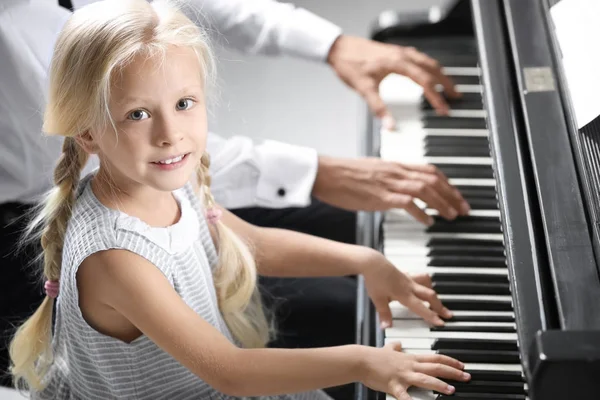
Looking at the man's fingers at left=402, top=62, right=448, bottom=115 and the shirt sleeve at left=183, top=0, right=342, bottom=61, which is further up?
the shirt sleeve at left=183, top=0, right=342, bottom=61

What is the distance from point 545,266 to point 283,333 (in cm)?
64

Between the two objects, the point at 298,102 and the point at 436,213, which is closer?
the point at 436,213

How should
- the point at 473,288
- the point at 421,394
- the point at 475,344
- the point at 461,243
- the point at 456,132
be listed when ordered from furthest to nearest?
the point at 456,132
the point at 461,243
the point at 473,288
the point at 475,344
the point at 421,394

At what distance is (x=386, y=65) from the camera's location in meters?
1.86

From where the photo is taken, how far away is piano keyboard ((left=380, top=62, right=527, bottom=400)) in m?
1.29

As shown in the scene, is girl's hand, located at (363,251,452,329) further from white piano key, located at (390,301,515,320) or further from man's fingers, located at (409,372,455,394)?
man's fingers, located at (409,372,455,394)

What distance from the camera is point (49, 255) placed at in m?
1.27

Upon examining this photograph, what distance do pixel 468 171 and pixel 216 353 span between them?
0.71 meters

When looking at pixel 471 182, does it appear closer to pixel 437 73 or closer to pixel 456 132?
pixel 456 132

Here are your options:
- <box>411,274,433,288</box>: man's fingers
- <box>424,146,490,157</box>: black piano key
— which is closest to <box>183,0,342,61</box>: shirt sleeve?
<box>424,146,490,157</box>: black piano key

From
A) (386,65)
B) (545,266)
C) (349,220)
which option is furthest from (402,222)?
(545,266)

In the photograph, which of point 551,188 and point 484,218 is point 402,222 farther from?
point 551,188

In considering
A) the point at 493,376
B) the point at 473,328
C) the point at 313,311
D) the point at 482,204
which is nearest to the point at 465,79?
the point at 482,204

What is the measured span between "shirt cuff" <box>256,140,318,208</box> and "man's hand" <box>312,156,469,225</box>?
0.02 m
